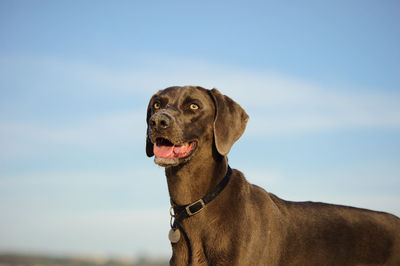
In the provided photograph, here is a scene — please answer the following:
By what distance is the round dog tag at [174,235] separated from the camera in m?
6.94

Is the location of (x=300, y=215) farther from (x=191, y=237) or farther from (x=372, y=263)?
(x=191, y=237)

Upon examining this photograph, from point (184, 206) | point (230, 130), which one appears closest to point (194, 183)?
point (184, 206)

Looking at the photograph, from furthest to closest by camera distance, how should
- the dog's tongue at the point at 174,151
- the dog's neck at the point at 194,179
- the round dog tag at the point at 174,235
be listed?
the round dog tag at the point at 174,235, the dog's neck at the point at 194,179, the dog's tongue at the point at 174,151

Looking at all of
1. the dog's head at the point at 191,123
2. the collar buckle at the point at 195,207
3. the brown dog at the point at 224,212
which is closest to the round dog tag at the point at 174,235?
the brown dog at the point at 224,212

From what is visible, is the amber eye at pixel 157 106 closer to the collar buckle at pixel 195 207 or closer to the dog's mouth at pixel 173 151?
the dog's mouth at pixel 173 151

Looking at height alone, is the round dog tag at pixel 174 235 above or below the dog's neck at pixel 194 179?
below

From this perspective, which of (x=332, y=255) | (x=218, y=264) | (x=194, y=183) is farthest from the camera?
(x=332, y=255)

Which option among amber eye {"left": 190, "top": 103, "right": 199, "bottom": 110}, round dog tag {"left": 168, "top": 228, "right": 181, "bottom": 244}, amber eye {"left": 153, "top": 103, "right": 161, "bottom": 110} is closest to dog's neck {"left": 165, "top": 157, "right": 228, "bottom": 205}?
round dog tag {"left": 168, "top": 228, "right": 181, "bottom": 244}

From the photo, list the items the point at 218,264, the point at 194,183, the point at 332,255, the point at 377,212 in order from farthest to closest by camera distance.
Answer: the point at 377,212 < the point at 332,255 < the point at 194,183 < the point at 218,264

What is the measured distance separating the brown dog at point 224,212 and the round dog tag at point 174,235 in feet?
0.05

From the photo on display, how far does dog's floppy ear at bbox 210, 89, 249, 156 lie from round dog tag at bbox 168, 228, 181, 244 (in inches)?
55.0

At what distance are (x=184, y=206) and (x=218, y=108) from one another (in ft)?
5.31

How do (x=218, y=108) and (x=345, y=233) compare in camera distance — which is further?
(x=345, y=233)

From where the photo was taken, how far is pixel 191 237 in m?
6.77
